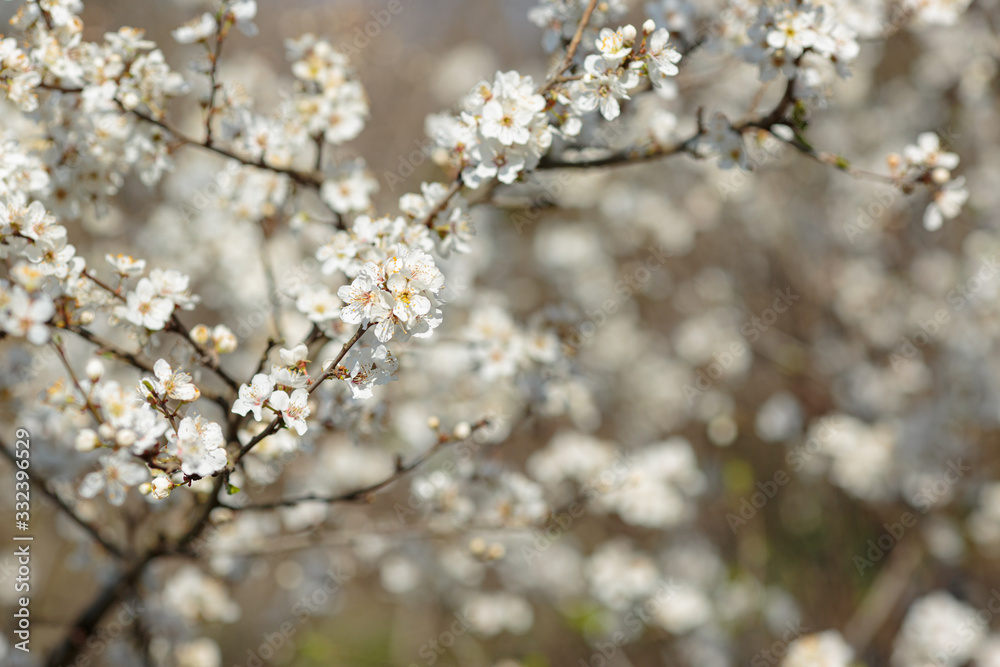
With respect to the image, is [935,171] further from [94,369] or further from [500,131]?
[94,369]

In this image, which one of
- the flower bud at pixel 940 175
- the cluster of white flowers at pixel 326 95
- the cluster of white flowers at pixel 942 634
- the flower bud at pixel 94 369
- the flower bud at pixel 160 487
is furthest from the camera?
the cluster of white flowers at pixel 942 634

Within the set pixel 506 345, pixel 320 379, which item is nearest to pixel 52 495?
pixel 320 379

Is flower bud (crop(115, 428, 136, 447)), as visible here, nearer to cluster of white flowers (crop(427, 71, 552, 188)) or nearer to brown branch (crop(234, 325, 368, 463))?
brown branch (crop(234, 325, 368, 463))

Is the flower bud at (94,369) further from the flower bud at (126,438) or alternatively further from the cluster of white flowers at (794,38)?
the cluster of white flowers at (794,38)

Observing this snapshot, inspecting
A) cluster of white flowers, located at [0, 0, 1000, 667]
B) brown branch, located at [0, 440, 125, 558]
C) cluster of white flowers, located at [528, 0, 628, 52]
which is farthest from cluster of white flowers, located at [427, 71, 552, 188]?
brown branch, located at [0, 440, 125, 558]

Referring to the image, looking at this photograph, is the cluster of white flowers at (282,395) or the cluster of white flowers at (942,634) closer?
the cluster of white flowers at (282,395)

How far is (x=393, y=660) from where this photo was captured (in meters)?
5.27

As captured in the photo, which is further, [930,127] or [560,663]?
[930,127]

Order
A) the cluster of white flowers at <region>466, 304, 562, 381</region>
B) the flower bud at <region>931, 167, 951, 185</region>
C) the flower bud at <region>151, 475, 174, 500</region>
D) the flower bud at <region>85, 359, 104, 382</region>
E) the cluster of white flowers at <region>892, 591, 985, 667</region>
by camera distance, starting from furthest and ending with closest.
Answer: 1. the cluster of white flowers at <region>892, 591, 985, 667</region>
2. the cluster of white flowers at <region>466, 304, 562, 381</region>
3. the flower bud at <region>931, 167, 951, 185</region>
4. the flower bud at <region>85, 359, 104, 382</region>
5. the flower bud at <region>151, 475, 174, 500</region>

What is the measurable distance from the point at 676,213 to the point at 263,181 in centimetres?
379

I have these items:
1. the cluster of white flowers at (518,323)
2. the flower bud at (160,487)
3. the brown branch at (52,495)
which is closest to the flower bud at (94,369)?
the cluster of white flowers at (518,323)

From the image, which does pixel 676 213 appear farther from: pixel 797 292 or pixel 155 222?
pixel 155 222

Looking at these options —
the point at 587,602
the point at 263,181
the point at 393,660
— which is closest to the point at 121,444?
the point at 263,181

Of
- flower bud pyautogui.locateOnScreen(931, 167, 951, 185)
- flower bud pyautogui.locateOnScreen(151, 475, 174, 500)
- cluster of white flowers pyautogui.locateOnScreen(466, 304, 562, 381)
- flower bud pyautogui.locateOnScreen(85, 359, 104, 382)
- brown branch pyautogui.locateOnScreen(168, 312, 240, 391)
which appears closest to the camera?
flower bud pyautogui.locateOnScreen(151, 475, 174, 500)
